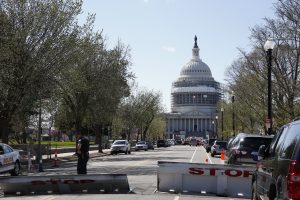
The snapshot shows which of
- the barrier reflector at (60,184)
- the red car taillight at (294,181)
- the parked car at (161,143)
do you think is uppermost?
the parked car at (161,143)

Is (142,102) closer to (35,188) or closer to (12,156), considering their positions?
(12,156)

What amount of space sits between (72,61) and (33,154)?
11.6m

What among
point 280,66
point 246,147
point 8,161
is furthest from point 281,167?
point 280,66

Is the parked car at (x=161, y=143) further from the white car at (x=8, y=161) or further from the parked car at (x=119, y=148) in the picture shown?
the white car at (x=8, y=161)

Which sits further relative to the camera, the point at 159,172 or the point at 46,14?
the point at 46,14

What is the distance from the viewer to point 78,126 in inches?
2083

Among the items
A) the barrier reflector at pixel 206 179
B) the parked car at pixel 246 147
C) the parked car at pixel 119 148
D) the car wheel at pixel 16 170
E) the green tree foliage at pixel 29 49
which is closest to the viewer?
the barrier reflector at pixel 206 179

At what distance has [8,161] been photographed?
26406mm

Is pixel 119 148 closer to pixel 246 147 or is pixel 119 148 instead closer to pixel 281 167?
pixel 246 147

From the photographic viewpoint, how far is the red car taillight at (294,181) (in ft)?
27.6

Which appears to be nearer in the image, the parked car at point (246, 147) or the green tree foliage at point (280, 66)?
the parked car at point (246, 147)

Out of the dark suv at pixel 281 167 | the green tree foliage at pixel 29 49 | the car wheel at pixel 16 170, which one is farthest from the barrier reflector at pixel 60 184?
the green tree foliage at pixel 29 49

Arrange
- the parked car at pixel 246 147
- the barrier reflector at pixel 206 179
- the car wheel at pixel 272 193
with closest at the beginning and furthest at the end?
the car wheel at pixel 272 193 < the barrier reflector at pixel 206 179 < the parked car at pixel 246 147

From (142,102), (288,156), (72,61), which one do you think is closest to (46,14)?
(72,61)
